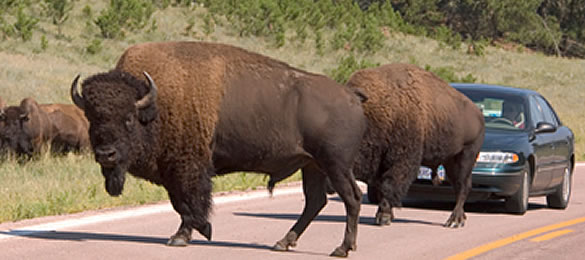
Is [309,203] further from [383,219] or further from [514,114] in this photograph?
[514,114]

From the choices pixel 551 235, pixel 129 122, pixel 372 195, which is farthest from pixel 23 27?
pixel 129 122

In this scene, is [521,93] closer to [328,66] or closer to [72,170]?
[72,170]

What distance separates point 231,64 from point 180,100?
1.98 ft

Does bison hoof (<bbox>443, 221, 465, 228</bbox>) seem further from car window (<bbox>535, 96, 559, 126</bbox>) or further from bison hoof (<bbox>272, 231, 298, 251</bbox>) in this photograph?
car window (<bbox>535, 96, 559, 126</bbox>)

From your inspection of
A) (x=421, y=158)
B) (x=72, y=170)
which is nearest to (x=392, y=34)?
(x=72, y=170)

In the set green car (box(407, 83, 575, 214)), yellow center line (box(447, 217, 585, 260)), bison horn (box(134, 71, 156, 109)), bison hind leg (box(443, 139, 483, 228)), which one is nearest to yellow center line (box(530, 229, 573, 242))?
yellow center line (box(447, 217, 585, 260))

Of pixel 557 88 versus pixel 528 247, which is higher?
pixel 528 247

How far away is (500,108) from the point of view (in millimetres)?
14289

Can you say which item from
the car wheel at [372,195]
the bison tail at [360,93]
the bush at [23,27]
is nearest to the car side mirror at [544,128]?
the car wheel at [372,195]

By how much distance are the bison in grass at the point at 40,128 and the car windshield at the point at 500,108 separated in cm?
1011

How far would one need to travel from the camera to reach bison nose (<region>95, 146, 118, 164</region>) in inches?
327

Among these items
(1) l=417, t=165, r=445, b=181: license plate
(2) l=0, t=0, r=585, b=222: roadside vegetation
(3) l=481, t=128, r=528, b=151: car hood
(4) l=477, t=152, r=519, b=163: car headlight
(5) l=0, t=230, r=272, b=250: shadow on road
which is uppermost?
(5) l=0, t=230, r=272, b=250: shadow on road

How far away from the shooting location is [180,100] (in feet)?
28.8

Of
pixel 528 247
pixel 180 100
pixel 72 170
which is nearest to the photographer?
pixel 180 100
